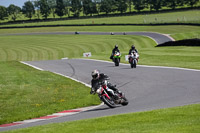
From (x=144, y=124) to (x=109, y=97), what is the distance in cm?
408

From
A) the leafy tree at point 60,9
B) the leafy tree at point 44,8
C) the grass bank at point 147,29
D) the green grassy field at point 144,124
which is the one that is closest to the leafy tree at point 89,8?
the leafy tree at point 60,9

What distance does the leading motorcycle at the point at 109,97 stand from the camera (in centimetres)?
1312

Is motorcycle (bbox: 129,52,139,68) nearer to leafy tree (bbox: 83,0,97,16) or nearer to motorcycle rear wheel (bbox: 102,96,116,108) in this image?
motorcycle rear wheel (bbox: 102,96,116,108)

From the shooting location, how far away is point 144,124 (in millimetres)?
9312

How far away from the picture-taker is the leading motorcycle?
517 inches

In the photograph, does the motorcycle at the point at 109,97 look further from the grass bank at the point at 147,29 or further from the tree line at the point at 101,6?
the tree line at the point at 101,6

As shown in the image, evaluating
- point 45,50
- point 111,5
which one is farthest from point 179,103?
point 111,5

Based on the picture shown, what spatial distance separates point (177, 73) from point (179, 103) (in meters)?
8.34

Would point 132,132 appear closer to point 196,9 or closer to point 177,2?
point 196,9

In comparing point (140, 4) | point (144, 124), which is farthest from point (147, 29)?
point (140, 4)

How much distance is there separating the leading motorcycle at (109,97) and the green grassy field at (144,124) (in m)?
2.30

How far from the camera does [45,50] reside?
54.9 metres

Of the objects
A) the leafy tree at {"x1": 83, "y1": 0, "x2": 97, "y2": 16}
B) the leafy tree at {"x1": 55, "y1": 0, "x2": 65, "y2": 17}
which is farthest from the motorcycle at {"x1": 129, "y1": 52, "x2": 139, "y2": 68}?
the leafy tree at {"x1": 55, "y1": 0, "x2": 65, "y2": 17}

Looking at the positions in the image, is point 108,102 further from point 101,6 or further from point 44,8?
point 44,8
